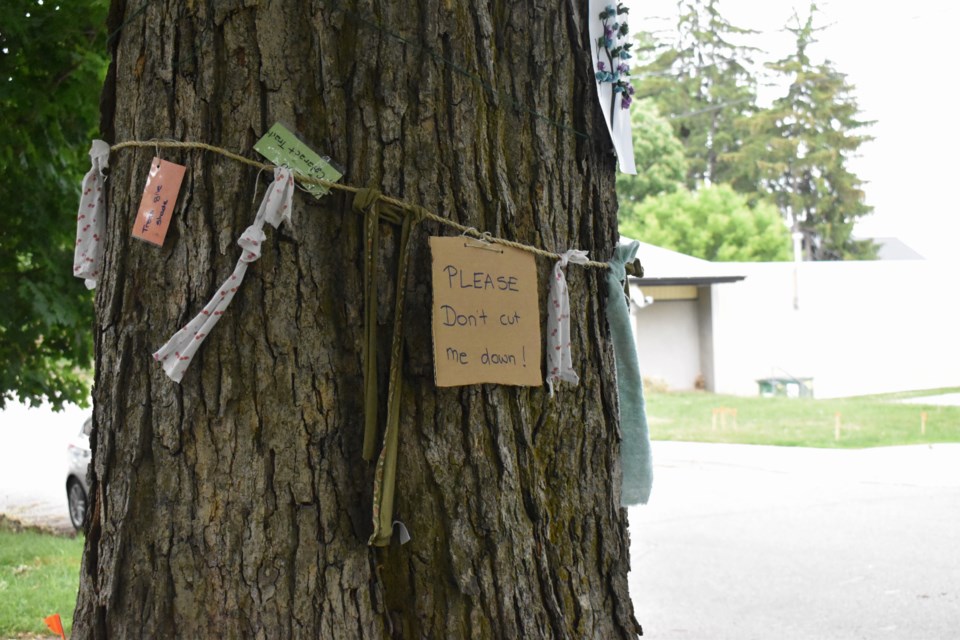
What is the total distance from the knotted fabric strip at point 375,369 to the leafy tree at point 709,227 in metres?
33.9

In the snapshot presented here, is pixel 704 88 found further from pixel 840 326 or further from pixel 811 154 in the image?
pixel 840 326

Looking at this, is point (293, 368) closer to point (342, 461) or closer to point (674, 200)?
point (342, 461)

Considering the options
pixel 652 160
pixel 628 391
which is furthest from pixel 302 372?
pixel 652 160

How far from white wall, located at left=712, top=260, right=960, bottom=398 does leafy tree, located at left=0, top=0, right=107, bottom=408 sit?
1707cm

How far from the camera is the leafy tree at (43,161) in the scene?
468 centimetres

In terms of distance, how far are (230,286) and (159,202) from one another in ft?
0.70

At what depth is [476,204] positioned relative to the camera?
1.72 m

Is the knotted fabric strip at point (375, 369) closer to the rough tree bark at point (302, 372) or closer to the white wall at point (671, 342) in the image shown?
the rough tree bark at point (302, 372)

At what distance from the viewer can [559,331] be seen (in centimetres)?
181

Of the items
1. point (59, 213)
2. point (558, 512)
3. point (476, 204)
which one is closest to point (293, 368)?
point (476, 204)

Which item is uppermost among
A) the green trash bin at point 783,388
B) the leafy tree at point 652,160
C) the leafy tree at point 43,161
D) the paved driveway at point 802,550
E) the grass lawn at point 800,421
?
the leafy tree at point 652,160

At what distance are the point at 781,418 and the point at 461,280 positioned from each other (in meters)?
15.0

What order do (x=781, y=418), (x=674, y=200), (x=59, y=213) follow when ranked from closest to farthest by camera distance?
(x=59, y=213)
(x=781, y=418)
(x=674, y=200)

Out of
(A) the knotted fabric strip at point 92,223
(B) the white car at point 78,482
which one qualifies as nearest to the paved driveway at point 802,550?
(A) the knotted fabric strip at point 92,223
